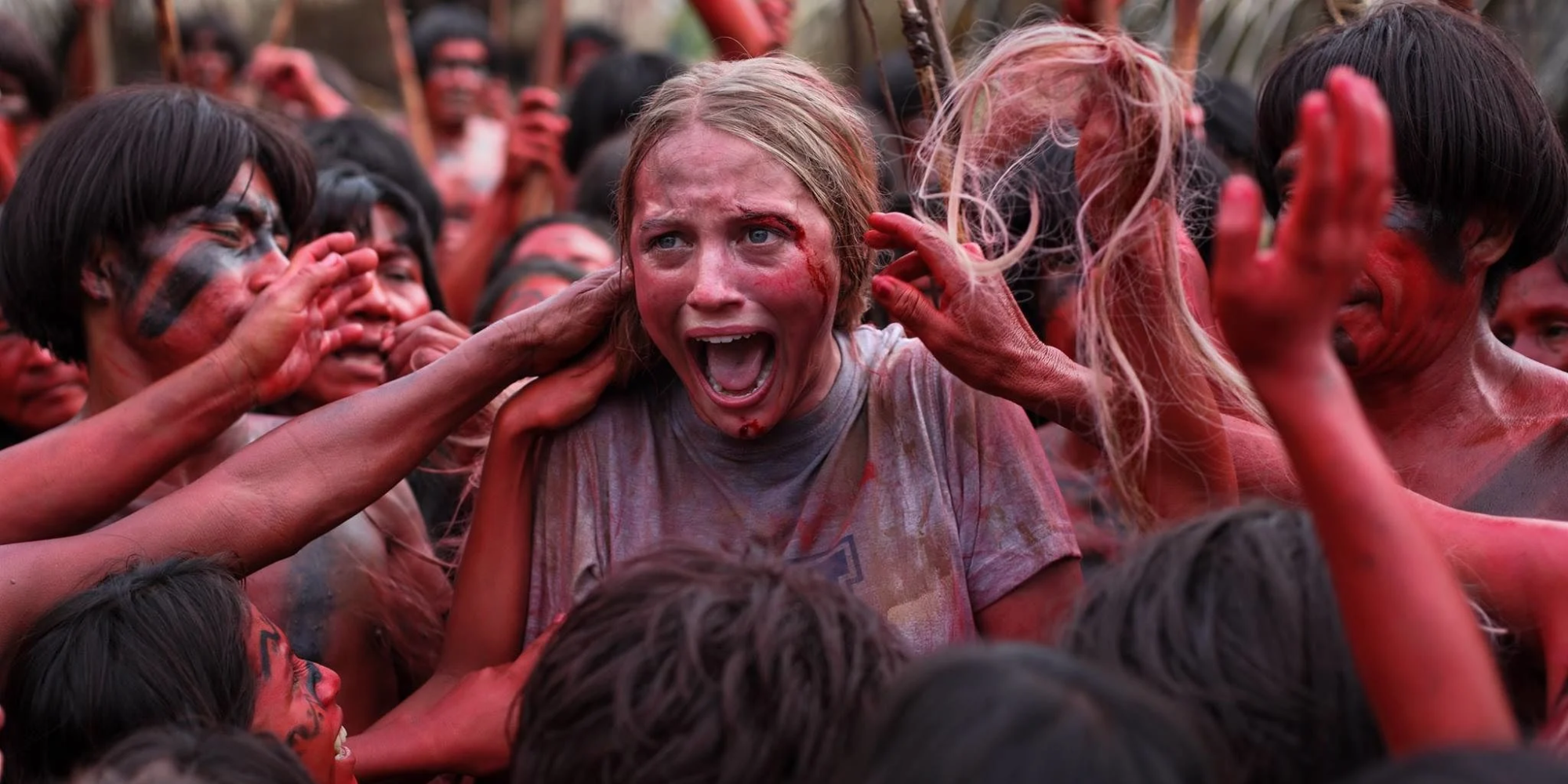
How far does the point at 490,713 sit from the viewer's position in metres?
2.61

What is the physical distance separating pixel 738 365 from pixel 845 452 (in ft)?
0.80

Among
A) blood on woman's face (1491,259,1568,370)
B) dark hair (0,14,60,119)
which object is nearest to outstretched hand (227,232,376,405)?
blood on woman's face (1491,259,1568,370)

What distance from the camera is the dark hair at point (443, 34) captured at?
809 centimetres

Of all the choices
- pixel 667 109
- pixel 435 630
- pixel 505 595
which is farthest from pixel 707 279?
pixel 435 630

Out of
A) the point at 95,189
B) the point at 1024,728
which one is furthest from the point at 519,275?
the point at 1024,728

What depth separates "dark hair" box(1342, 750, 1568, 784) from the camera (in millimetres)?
1218

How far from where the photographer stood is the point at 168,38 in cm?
443

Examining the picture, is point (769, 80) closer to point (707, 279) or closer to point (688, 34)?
point (707, 279)

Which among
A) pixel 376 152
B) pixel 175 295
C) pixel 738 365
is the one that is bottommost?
pixel 376 152

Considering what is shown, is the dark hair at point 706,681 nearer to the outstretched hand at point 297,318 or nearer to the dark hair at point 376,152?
the outstretched hand at point 297,318

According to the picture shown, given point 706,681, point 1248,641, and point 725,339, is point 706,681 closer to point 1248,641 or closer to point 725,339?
point 1248,641

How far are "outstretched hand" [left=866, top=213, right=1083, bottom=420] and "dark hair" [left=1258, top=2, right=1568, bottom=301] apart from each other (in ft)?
2.29

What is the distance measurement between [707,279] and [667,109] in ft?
1.07

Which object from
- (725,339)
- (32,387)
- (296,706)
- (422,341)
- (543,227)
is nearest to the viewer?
(296,706)
